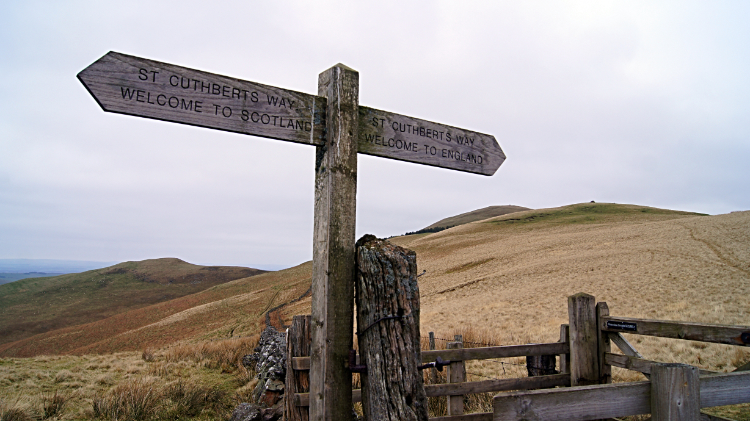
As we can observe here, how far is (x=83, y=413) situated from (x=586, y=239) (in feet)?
143

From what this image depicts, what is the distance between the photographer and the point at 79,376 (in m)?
9.80

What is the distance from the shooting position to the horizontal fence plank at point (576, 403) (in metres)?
1.86

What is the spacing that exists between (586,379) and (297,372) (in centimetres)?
325

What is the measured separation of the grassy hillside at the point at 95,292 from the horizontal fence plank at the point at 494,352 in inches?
2330

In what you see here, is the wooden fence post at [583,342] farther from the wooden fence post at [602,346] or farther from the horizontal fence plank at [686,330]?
the horizontal fence plank at [686,330]

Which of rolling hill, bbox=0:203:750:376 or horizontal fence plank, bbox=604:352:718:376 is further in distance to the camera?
rolling hill, bbox=0:203:750:376

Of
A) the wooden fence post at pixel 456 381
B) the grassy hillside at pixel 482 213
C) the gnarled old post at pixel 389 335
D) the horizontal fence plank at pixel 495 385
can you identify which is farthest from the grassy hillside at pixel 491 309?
the grassy hillside at pixel 482 213

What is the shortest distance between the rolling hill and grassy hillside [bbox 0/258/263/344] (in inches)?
652

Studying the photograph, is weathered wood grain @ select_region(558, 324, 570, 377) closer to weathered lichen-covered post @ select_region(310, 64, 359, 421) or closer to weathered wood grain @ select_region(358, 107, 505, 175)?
weathered wood grain @ select_region(358, 107, 505, 175)

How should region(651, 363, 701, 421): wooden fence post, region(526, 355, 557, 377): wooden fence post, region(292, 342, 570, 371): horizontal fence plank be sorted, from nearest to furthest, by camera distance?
region(651, 363, 701, 421): wooden fence post, region(292, 342, 570, 371): horizontal fence plank, region(526, 355, 557, 377): wooden fence post

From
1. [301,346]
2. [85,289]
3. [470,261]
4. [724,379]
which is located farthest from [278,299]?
[85,289]

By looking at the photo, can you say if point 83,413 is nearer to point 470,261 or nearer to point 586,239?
point 470,261

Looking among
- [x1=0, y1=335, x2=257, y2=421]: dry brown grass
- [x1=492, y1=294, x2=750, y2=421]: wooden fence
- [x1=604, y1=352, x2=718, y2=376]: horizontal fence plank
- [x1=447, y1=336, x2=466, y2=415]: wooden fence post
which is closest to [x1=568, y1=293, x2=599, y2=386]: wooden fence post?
[x1=604, y1=352, x2=718, y2=376]: horizontal fence plank

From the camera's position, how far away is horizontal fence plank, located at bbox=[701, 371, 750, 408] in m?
2.29
